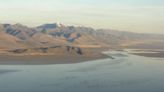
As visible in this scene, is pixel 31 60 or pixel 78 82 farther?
pixel 31 60

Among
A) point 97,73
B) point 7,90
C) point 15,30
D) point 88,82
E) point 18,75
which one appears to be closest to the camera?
point 7,90

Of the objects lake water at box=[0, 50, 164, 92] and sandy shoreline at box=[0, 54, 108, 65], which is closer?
lake water at box=[0, 50, 164, 92]

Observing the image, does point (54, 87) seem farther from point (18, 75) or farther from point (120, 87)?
point (18, 75)

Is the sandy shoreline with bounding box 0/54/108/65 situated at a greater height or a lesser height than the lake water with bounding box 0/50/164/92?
lesser

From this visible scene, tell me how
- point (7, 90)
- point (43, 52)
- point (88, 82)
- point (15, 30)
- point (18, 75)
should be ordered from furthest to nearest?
point (15, 30) → point (43, 52) → point (18, 75) → point (88, 82) → point (7, 90)

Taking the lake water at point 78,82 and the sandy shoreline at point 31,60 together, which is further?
the sandy shoreline at point 31,60

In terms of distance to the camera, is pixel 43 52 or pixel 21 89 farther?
pixel 43 52

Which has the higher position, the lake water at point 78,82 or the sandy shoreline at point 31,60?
the lake water at point 78,82

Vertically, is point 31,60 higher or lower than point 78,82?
lower

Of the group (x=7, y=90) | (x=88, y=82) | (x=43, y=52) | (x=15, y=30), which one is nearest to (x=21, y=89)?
(x=7, y=90)

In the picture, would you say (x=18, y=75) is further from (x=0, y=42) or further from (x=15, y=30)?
(x=15, y=30)
